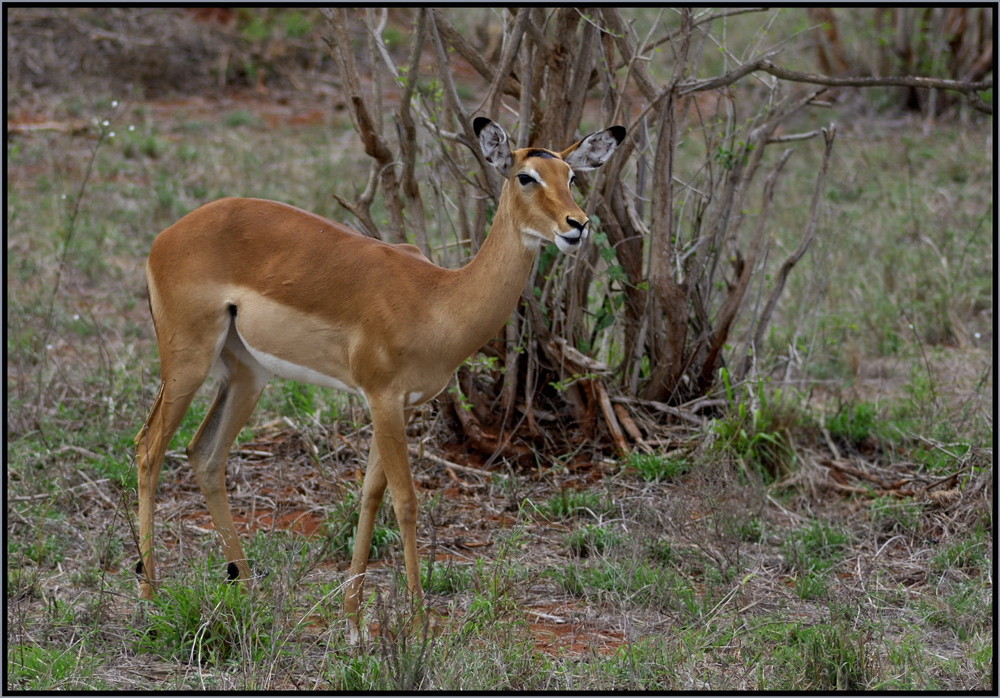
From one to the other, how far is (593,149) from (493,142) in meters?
0.49

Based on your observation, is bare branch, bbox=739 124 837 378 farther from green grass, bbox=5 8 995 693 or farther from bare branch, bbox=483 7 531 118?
bare branch, bbox=483 7 531 118

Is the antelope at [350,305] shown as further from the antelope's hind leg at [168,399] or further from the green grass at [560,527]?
the green grass at [560,527]

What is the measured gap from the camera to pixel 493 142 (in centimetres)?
397

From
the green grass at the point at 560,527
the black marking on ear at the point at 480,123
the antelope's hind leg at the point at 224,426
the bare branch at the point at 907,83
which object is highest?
the bare branch at the point at 907,83

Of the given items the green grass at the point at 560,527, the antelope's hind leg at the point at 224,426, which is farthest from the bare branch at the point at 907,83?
the antelope's hind leg at the point at 224,426

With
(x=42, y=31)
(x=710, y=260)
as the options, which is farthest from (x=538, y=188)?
(x=42, y=31)

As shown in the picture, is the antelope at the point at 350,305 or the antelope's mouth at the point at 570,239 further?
the antelope at the point at 350,305

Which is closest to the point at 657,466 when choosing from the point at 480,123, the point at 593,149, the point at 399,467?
the point at 399,467

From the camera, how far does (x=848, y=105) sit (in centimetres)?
1431

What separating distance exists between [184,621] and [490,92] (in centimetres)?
296

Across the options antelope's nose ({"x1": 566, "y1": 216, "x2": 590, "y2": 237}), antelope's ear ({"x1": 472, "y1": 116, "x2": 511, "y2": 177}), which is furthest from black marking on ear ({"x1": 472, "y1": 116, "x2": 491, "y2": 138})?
antelope's nose ({"x1": 566, "y1": 216, "x2": 590, "y2": 237})

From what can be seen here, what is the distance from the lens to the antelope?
4141 millimetres

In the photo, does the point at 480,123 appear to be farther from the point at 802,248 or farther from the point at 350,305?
the point at 802,248

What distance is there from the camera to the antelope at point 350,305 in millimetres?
4141
